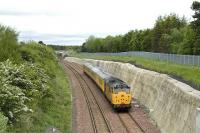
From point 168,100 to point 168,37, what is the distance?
52932mm

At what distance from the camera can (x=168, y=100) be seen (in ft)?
117

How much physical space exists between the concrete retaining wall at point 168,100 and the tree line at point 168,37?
47.3ft

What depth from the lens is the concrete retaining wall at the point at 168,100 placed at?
92.2 ft

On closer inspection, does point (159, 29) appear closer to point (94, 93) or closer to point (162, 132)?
point (94, 93)

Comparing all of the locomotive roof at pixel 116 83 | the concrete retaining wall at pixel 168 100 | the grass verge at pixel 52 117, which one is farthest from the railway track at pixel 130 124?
the grass verge at pixel 52 117

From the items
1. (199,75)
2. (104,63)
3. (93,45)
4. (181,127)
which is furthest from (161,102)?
(93,45)

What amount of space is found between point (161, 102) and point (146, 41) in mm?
72259

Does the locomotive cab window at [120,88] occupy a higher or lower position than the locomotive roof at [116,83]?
lower

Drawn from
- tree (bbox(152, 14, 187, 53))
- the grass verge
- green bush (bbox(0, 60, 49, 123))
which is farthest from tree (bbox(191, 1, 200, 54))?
green bush (bbox(0, 60, 49, 123))

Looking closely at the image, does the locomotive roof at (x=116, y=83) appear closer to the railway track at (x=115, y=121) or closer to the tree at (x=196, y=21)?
the railway track at (x=115, y=121)

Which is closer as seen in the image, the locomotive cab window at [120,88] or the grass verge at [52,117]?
the grass verge at [52,117]

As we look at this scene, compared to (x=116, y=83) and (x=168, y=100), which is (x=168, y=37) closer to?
(x=116, y=83)

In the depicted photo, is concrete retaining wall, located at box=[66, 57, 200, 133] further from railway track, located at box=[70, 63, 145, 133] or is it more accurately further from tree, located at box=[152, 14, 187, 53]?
tree, located at box=[152, 14, 187, 53]

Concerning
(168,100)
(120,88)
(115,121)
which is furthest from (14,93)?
(120,88)
